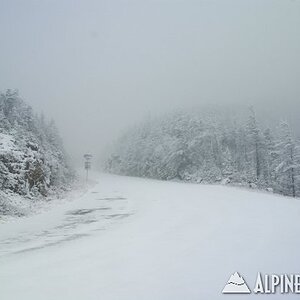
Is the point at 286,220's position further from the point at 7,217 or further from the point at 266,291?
the point at 7,217

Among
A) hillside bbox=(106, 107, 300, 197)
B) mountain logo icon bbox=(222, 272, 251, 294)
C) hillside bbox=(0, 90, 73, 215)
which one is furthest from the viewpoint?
hillside bbox=(106, 107, 300, 197)

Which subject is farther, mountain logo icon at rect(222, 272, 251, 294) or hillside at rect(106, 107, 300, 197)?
hillside at rect(106, 107, 300, 197)

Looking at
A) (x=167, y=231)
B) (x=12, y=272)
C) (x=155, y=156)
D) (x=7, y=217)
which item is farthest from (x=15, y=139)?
(x=155, y=156)

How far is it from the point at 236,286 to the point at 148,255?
9.45 ft

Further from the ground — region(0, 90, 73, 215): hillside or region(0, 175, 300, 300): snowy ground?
region(0, 90, 73, 215): hillside

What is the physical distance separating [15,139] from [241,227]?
21253 millimetres

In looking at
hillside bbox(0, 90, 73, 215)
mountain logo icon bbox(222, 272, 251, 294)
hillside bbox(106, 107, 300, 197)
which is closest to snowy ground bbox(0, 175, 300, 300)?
mountain logo icon bbox(222, 272, 251, 294)

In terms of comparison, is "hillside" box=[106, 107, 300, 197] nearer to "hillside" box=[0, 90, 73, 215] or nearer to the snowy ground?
"hillside" box=[0, 90, 73, 215]

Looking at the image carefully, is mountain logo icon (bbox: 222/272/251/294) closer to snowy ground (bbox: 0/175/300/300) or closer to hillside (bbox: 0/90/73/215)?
snowy ground (bbox: 0/175/300/300)

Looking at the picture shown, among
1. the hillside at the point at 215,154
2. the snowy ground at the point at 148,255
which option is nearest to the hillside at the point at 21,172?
the snowy ground at the point at 148,255

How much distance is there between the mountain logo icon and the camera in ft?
20.8

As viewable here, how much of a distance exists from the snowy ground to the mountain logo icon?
12cm

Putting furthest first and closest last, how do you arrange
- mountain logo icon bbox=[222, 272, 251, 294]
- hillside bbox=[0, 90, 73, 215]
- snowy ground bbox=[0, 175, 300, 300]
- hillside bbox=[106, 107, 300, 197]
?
hillside bbox=[106, 107, 300, 197], hillside bbox=[0, 90, 73, 215], snowy ground bbox=[0, 175, 300, 300], mountain logo icon bbox=[222, 272, 251, 294]

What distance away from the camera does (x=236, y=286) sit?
6543mm
